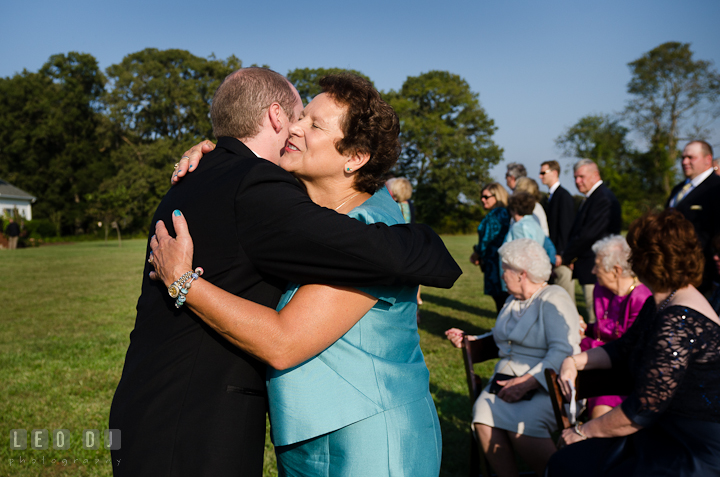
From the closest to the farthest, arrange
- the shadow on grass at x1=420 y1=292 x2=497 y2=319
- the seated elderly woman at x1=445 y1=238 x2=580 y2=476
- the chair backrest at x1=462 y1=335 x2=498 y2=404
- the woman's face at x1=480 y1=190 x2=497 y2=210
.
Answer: the seated elderly woman at x1=445 y1=238 x2=580 y2=476, the chair backrest at x1=462 y1=335 x2=498 y2=404, the woman's face at x1=480 y1=190 x2=497 y2=210, the shadow on grass at x1=420 y1=292 x2=497 y2=319

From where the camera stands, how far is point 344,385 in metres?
1.56

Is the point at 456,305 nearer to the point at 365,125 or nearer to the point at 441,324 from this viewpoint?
the point at 441,324

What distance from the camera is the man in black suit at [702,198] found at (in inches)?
241

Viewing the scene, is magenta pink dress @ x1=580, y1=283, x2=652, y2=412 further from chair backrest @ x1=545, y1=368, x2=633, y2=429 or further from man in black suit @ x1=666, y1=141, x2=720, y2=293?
man in black suit @ x1=666, y1=141, x2=720, y2=293

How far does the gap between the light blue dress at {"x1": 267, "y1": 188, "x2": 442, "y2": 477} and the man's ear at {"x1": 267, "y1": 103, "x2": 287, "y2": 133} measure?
0.58 m

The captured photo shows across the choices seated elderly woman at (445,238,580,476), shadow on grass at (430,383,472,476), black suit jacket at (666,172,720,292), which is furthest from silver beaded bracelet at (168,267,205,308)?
black suit jacket at (666,172,720,292)

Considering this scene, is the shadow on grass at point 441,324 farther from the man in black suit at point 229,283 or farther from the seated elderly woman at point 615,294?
the man in black suit at point 229,283

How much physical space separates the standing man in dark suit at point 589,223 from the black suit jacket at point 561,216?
388mm

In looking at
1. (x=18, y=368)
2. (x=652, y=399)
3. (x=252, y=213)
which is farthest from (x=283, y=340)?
(x=18, y=368)

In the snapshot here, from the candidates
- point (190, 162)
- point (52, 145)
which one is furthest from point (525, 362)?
point (52, 145)

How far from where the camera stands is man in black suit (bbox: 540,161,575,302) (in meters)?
7.95

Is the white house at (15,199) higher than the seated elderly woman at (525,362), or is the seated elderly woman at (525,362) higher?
the white house at (15,199)

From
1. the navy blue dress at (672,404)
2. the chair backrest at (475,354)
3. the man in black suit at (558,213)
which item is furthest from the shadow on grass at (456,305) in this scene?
the navy blue dress at (672,404)

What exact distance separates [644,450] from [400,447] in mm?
1530
